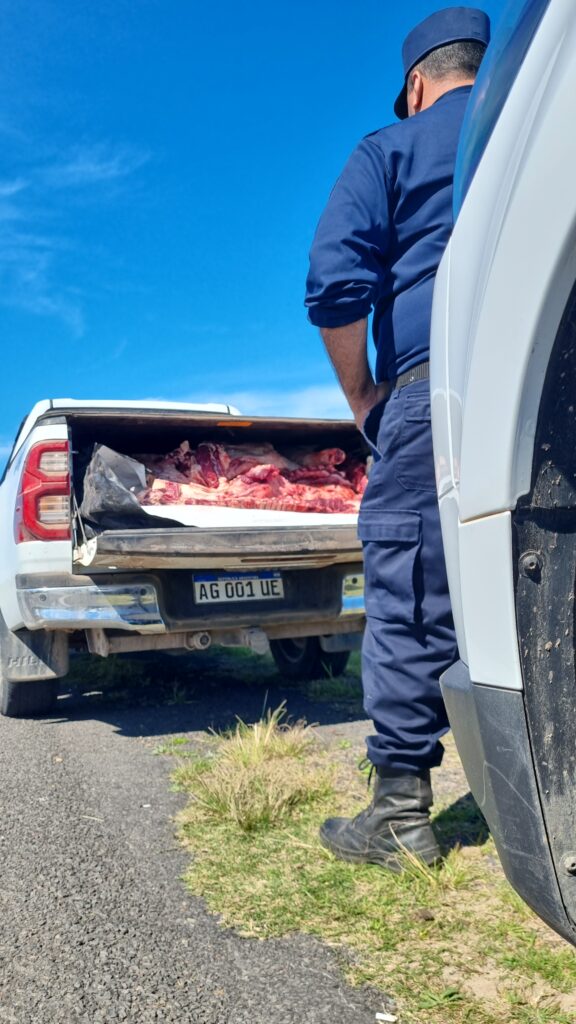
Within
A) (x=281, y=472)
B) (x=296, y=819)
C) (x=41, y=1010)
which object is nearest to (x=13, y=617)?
(x=281, y=472)

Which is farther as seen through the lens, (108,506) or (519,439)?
(108,506)

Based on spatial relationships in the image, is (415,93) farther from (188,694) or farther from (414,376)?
(188,694)

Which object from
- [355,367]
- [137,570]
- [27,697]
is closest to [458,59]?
[355,367]

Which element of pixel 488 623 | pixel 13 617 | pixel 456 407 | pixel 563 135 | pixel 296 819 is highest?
pixel 563 135

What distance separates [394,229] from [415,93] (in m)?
0.52

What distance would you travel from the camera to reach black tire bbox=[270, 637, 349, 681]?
598cm

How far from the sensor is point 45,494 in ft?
13.9

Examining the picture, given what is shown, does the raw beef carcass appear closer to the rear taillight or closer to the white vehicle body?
the rear taillight

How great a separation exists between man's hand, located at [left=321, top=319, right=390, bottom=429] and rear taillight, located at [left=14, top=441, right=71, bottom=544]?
6.91 ft

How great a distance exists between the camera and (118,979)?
1.96m

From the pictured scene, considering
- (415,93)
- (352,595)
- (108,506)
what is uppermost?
(415,93)

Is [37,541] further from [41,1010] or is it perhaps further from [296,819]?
[41,1010]

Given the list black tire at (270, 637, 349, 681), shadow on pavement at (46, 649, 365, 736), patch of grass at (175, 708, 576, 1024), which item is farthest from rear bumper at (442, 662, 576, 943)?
black tire at (270, 637, 349, 681)

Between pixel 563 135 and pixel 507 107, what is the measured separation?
16 cm
